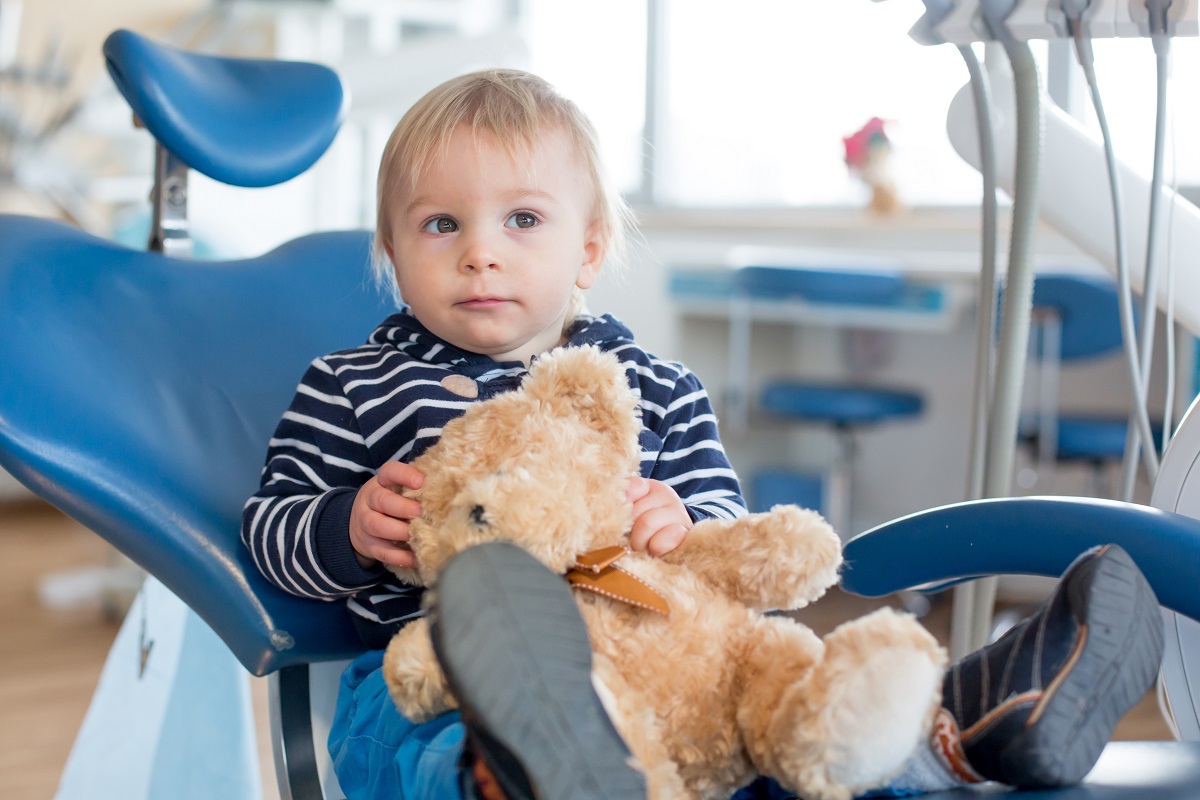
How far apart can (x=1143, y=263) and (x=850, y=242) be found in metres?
2.60

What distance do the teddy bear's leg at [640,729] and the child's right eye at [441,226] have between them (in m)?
0.40

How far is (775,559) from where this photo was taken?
0.73 meters

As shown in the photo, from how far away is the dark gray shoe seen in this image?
674 millimetres

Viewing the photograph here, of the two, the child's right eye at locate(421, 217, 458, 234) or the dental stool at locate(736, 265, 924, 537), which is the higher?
the child's right eye at locate(421, 217, 458, 234)

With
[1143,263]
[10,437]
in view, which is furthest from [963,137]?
[10,437]

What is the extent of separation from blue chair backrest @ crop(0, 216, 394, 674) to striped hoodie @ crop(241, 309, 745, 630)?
0.14ft

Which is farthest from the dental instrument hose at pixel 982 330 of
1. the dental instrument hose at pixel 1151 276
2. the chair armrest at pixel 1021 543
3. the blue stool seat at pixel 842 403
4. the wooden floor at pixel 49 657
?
the blue stool seat at pixel 842 403

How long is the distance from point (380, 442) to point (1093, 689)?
0.56 metres

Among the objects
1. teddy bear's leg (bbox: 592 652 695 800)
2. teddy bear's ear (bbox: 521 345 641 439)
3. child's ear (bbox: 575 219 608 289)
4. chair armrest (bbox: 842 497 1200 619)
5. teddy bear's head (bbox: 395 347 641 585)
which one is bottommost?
teddy bear's leg (bbox: 592 652 695 800)

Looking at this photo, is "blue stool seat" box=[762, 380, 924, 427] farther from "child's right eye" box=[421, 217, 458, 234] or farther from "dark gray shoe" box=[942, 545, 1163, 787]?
"dark gray shoe" box=[942, 545, 1163, 787]

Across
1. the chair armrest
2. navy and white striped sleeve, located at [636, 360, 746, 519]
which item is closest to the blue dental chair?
the chair armrest

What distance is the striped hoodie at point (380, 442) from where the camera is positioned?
0.95m

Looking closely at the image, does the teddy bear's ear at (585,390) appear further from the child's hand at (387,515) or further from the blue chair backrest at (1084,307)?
the blue chair backrest at (1084,307)

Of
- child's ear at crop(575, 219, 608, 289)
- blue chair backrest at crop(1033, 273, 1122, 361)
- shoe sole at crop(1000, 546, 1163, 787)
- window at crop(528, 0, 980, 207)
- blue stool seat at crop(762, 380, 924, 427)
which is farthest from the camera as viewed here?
window at crop(528, 0, 980, 207)
